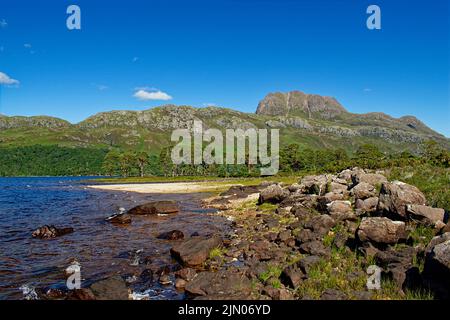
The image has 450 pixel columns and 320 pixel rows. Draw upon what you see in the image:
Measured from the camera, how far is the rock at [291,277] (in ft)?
45.0

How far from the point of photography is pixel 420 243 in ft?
53.1

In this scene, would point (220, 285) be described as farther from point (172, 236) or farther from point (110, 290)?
point (172, 236)

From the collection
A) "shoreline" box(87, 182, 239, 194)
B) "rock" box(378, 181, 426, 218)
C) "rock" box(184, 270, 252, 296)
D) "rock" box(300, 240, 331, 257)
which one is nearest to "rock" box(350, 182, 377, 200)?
"rock" box(378, 181, 426, 218)

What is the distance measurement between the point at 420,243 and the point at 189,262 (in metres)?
12.9

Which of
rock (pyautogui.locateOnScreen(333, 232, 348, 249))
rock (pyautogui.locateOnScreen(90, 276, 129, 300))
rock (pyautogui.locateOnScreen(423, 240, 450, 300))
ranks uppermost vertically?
rock (pyautogui.locateOnScreen(423, 240, 450, 300))

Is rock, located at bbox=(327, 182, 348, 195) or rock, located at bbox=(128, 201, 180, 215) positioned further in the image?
rock, located at bbox=(128, 201, 180, 215)

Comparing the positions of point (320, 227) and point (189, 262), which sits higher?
point (320, 227)

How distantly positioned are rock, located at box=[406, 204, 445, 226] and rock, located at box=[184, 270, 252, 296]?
1081 cm

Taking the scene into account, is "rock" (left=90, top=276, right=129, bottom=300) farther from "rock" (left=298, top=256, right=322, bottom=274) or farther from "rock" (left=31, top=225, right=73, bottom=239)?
"rock" (left=31, top=225, right=73, bottom=239)

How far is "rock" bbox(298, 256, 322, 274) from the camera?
48.4 feet

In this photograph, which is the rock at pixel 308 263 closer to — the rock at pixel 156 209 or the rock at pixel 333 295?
the rock at pixel 333 295

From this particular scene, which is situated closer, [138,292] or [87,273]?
[138,292]
